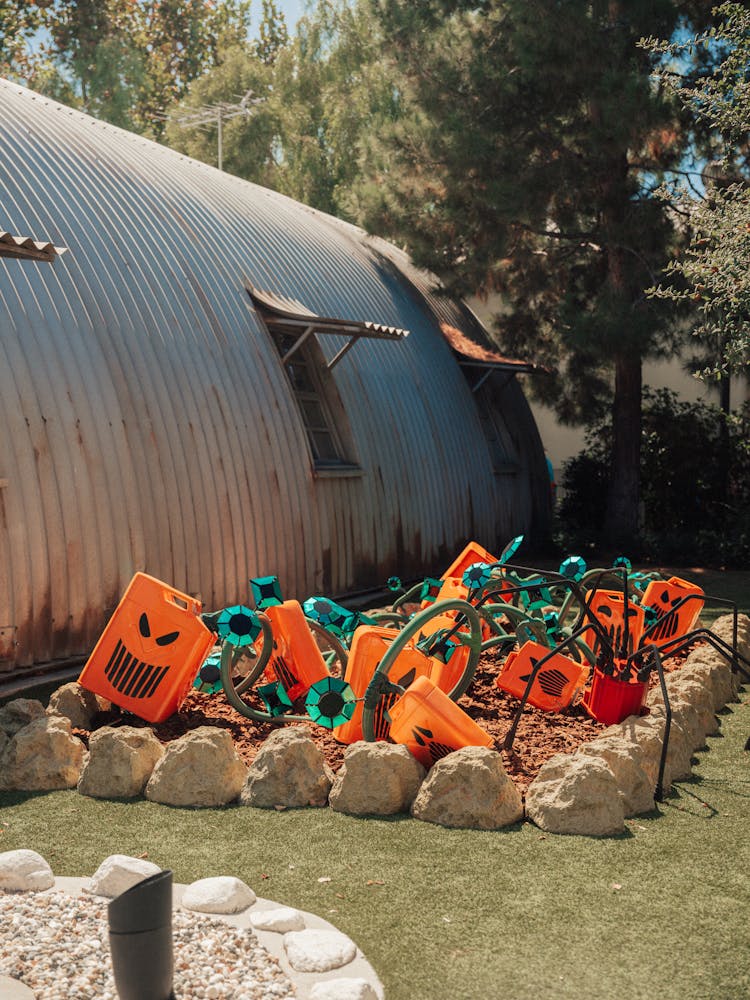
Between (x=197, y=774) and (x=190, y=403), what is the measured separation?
5047 millimetres

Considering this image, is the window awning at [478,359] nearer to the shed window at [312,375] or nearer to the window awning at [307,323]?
the shed window at [312,375]

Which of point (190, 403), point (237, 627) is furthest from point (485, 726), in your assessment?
point (190, 403)

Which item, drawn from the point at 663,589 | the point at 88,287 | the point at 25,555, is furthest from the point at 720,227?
the point at 25,555

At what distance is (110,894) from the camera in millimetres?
4277

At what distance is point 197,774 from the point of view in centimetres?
558

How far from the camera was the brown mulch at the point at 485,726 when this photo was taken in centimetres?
626

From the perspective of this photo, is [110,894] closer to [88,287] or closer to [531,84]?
[88,287]

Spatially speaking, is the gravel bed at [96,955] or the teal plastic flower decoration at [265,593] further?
the teal plastic flower decoration at [265,593]

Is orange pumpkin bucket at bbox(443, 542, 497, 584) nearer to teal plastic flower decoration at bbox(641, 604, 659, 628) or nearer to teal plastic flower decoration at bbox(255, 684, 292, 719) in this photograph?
teal plastic flower decoration at bbox(641, 604, 659, 628)

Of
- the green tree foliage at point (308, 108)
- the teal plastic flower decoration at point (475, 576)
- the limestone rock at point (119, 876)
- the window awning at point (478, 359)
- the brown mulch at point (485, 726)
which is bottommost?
the limestone rock at point (119, 876)

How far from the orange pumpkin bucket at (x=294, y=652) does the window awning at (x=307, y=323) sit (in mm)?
4648

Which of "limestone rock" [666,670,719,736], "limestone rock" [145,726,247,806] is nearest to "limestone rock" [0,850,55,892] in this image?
"limestone rock" [145,726,247,806]

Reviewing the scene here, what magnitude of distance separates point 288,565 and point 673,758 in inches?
225

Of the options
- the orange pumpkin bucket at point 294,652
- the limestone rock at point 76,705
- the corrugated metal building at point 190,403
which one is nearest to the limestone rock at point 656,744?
the orange pumpkin bucket at point 294,652
